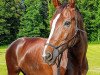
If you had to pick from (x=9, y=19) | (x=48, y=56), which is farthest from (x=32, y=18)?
(x=48, y=56)

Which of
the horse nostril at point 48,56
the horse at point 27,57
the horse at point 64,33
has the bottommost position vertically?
the horse at point 27,57

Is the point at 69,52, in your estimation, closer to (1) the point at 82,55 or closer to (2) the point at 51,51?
(1) the point at 82,55

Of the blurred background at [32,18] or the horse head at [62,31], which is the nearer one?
the horse head at [62,31]

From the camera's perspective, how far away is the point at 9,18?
57.5 metres

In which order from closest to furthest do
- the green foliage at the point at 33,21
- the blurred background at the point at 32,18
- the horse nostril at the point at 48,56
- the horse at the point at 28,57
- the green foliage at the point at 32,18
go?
the horse nostril at the point at 48,56, the horse at the point at 28,57, the blurred background at the point at 32,18, the green foliage at the point at 32,18, the green foliage at the point at 33,21

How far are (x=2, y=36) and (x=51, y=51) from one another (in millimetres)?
51533

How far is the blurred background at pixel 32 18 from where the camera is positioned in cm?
5588

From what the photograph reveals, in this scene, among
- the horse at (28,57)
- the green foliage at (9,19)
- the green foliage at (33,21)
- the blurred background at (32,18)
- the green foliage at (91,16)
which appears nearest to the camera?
the horse at (28,57)

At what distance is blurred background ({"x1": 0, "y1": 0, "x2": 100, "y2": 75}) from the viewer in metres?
55.9

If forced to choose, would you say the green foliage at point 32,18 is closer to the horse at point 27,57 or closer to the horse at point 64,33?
the horse at point 27,57

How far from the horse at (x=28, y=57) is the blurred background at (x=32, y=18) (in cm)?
4679

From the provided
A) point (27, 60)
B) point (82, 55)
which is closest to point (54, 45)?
point (82, 55)

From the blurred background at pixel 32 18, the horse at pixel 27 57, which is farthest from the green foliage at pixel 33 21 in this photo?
the horse at pixel 27 57

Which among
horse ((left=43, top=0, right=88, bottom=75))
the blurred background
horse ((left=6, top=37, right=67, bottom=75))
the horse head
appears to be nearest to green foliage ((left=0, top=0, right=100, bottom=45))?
the blurred background
